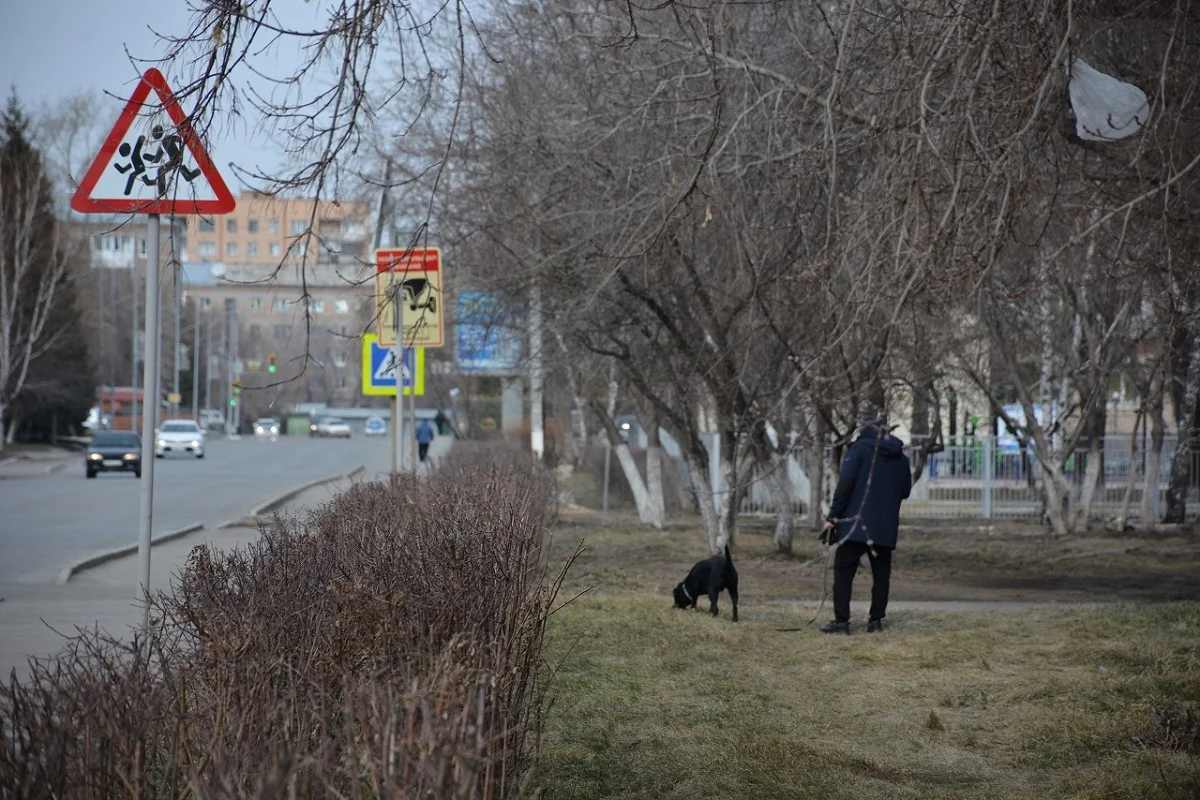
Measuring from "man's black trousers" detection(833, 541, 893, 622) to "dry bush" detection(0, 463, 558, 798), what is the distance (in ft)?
15.9

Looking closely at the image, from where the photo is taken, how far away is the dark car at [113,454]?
39.8 metres

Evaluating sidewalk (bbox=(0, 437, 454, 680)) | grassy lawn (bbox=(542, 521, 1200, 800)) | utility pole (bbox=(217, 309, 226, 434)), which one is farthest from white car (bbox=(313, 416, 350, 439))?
grassy lawn (bbox=(542, 521, 1200, 800))

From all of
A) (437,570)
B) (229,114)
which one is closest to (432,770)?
(437,570)

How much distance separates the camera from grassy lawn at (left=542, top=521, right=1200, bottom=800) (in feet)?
19.1

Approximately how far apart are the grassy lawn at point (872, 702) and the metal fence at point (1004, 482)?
1579 cm

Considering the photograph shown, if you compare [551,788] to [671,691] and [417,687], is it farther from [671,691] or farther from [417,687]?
[671,691]

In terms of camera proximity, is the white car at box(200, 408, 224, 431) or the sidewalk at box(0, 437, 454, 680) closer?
the sidewalk at box(0, 437, 454, 680)

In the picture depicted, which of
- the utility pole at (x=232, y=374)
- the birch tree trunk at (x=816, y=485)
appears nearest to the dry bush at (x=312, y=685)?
the birch tree trunk at (x=816, y=485)

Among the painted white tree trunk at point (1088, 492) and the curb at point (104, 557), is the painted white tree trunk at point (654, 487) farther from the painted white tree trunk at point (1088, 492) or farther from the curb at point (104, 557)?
the curb at point (104, 557)

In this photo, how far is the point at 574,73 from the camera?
39.2 feet

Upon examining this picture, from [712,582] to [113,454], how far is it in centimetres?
3284

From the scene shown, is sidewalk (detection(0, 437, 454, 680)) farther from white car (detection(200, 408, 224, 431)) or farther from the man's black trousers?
white car (detection(200, 408, 224, 431))

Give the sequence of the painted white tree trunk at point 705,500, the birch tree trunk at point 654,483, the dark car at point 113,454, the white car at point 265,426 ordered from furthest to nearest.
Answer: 1. the white car at point 265,426
2. the dark car at point 113,454
3. the birch tree trunk at point 654,483
4. the painted white tree trunk at point 705,500

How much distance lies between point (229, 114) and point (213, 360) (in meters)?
108
